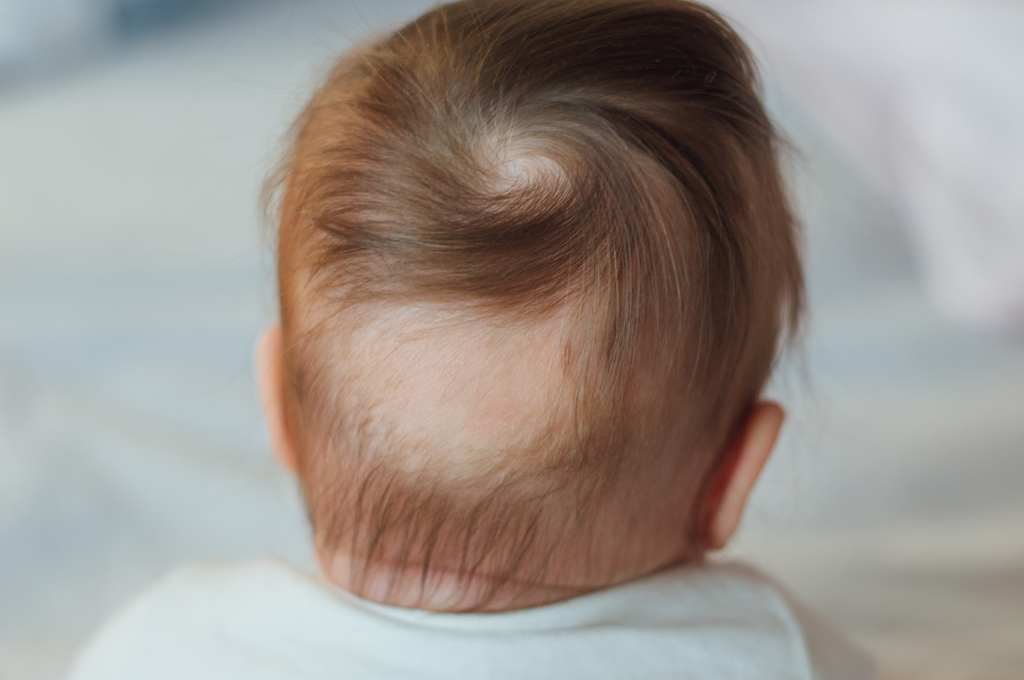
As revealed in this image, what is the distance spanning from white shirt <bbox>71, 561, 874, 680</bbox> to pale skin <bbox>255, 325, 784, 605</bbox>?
0.03 m

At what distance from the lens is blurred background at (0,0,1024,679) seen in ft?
3.08

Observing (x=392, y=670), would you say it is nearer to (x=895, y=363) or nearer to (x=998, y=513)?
(x=998, y=513)

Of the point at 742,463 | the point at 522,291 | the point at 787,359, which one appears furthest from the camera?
the point at 787,359

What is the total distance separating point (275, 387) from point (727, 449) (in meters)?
0.24

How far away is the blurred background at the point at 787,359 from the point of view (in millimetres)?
939

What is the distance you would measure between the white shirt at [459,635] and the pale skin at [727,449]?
0.03 m

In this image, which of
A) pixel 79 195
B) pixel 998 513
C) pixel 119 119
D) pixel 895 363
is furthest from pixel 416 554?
pixel 119 119

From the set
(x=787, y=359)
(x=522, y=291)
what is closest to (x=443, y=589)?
(x=522, y=291)

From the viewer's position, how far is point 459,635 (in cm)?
59

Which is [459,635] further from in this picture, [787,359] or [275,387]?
[787,359]

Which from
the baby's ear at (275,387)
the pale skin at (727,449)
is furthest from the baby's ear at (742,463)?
the baby's ear at (275,387)

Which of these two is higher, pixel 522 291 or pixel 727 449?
pixel 522 291

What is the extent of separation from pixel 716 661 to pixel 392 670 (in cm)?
16

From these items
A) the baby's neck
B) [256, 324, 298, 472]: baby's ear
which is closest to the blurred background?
[256, 324, 298, 472]: baby's ear
